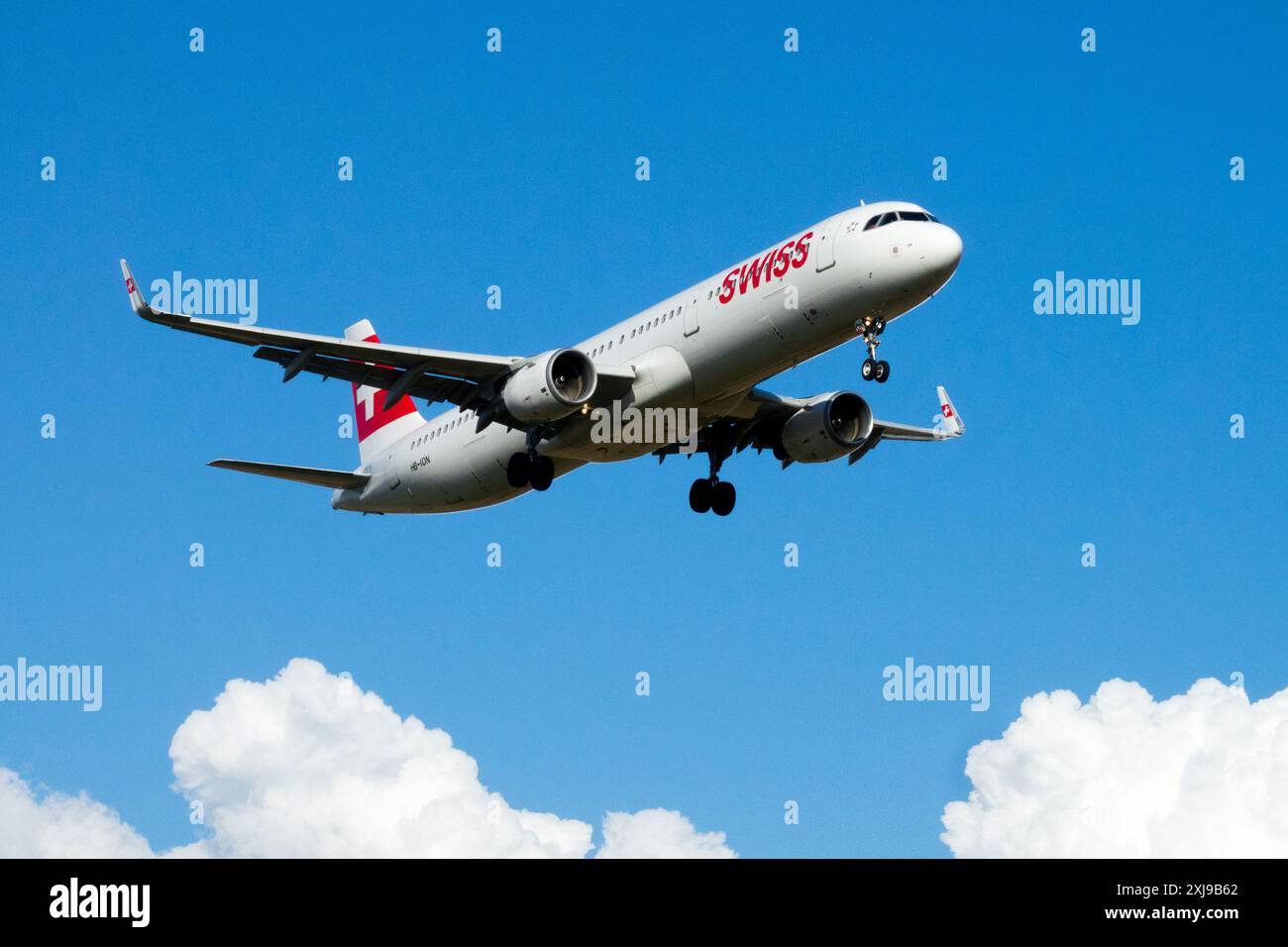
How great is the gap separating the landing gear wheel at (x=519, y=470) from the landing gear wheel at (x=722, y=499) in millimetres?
6140

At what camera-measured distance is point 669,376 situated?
123 ft

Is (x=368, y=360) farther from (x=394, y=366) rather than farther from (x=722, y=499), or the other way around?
(x=722, y=499)

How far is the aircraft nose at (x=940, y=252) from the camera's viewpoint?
3381 cm

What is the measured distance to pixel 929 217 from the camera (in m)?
34.8

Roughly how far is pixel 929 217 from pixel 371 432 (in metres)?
Result: 21.1

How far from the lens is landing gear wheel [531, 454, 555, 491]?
39.9 metres

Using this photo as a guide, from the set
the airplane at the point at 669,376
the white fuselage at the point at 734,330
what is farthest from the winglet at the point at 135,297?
the white fuselage at the point at 734,330

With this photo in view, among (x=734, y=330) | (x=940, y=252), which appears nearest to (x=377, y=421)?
(x=734, y=330)

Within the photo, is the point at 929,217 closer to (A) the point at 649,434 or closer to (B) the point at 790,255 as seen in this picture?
(B) the point at 790,255

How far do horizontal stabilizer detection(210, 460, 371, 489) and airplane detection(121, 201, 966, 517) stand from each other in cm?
5

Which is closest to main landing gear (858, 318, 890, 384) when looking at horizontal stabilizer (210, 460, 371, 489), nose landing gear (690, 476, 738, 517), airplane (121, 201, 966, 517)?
airplane (121, 201, 966, 517)

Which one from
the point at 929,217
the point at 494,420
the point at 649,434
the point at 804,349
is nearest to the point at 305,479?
the point at 494,420

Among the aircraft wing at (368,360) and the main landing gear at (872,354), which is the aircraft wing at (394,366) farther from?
the main landing gear at (872,354)
